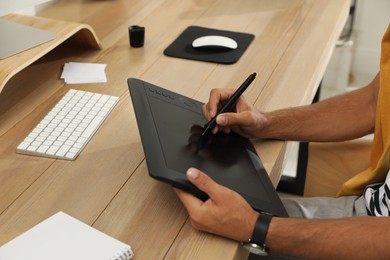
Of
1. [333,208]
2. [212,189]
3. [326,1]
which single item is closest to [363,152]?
[333,208]

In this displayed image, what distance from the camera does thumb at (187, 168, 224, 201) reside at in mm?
810

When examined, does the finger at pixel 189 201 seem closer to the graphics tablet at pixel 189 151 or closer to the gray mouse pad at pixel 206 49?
the graphics tablet at pixel 189 151

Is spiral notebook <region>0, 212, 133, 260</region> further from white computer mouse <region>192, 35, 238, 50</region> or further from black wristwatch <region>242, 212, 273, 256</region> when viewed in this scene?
white computer mouse <region>192, 35, 238, 50</region>

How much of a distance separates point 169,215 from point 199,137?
0.18 meters

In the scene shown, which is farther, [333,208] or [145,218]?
[333,208]

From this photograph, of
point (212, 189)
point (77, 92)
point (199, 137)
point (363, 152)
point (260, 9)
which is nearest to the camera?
point (212, 189)

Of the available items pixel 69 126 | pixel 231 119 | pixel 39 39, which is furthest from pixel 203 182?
pixel 39 39

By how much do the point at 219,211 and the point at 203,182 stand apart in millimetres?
50

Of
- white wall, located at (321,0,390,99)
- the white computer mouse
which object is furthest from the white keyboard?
white wall, located at (321,0,390,99)

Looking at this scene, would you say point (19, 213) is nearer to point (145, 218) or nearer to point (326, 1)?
point (145, 218)

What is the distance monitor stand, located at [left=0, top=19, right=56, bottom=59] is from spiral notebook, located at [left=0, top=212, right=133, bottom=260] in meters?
0.50

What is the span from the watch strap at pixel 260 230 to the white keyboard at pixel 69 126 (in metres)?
0.36

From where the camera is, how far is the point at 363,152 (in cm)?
146

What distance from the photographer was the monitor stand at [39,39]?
44.3 inches
